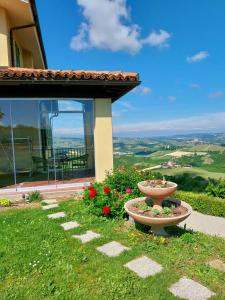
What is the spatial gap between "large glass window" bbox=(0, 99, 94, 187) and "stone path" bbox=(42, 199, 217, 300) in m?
2.52

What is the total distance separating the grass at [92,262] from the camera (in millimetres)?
3043

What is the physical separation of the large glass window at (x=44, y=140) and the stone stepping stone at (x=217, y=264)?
5.72m

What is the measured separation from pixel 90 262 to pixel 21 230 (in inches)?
80.1

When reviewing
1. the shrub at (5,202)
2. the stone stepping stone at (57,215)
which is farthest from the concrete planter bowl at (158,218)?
the shrub at (5,202)

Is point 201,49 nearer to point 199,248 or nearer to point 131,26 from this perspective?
point 131,26

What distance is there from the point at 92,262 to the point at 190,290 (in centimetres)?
145

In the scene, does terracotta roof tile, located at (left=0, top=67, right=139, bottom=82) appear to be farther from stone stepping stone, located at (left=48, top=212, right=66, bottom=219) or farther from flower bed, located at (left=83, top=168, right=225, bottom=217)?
stone stepping stone, located at (left=48, top=212, right=66, bottom=219)

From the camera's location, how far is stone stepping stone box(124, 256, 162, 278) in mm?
3400

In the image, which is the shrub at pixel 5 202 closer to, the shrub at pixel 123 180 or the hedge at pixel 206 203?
the shrub at pixel 123 180

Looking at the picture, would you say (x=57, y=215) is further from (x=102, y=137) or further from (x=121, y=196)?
(x=102, y=137)

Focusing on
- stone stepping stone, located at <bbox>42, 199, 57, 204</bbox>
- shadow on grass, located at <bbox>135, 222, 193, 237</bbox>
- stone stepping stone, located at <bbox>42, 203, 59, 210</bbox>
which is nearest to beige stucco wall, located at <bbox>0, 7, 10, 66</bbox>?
stone stepping stone, located at <bbox>42, 199, 57, 204</bbox>

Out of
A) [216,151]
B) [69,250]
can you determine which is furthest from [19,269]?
[216,151]

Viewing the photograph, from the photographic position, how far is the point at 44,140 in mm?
8562

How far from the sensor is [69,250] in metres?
4.11
